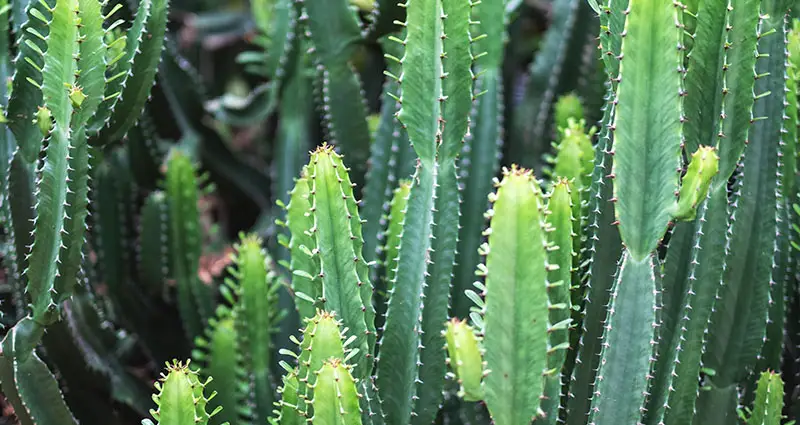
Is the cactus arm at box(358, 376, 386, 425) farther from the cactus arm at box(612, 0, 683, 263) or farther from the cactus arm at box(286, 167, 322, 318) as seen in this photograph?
the cactus arm at box(612, 0, 683, 263)

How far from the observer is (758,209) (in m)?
1.53

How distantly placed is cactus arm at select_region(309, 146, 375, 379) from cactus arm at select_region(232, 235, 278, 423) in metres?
0.36

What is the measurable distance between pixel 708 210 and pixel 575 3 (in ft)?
3.39

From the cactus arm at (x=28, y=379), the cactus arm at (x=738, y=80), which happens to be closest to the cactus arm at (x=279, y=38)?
the cactus arm at (x=28, y=379)

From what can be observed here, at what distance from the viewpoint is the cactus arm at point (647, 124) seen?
121 centimetres

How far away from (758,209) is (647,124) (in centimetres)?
43

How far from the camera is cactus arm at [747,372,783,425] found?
142cm

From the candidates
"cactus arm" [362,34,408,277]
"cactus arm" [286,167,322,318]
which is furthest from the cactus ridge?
"cactus arm" [362,34,408,277]

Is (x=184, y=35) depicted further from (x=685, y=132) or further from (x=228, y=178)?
(x=685, y=132)

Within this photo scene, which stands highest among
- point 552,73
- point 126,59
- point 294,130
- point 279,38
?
point 279,38

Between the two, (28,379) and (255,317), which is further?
(255,317)

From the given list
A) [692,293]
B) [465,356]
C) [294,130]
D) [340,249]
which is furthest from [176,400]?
[294,130]

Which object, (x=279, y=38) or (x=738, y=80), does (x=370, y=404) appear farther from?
(x=279, y=38)

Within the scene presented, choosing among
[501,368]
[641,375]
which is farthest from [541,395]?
[641,375]
